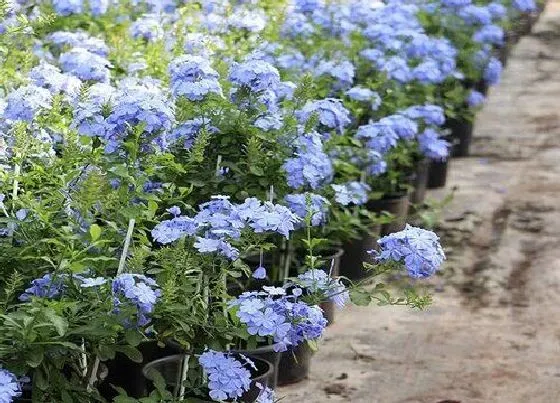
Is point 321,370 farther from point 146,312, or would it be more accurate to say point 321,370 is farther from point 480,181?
point 480,181

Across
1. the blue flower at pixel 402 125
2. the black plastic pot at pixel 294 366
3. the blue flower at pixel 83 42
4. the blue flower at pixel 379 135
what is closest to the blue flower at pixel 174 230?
the black plastic pot at pixel 294 366

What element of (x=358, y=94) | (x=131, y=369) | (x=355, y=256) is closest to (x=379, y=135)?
(x=358, y=94)

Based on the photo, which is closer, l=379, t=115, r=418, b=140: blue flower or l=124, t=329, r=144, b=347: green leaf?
l=124, t=329, r=144, b=347: green leaf

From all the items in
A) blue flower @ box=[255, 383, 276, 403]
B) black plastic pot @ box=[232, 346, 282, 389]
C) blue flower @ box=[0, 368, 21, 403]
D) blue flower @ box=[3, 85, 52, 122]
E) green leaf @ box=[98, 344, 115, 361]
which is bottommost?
black plastic pot @ box=[232, 346, 282, 389]

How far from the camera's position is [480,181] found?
20.8ft

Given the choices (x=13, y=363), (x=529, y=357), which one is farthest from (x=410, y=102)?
(x=13, y=363)

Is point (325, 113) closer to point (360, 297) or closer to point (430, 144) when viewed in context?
point (360, 297)

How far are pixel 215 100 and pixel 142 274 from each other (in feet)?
2.59

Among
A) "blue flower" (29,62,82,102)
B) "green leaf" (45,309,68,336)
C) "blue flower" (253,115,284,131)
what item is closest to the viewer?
"green leaf" (45,309,68,336)

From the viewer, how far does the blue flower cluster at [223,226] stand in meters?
2.62

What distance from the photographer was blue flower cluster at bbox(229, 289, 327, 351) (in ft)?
8.38

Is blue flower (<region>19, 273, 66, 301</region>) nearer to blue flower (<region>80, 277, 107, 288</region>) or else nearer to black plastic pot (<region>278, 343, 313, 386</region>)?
blue flower (<region>80, 277, 107, 288</region>)

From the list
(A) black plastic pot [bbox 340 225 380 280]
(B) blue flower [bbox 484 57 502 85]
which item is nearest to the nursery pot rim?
(A) black plastic pot [bbox 340 225 380 280]

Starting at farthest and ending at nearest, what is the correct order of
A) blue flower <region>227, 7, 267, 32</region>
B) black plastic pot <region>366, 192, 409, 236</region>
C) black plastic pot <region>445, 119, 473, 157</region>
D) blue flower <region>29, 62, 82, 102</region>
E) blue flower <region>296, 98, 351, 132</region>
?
black plastic pot <region>445, 119, 473, 157</region>
black plastic pot <region>366, 192, 409, 236</region>
blue flower <region>227, 7, 267, 32</region>
blue flower <region>296, 98, 351, 132</region>
blue flower <region>29, 62, 82, 102</region>
